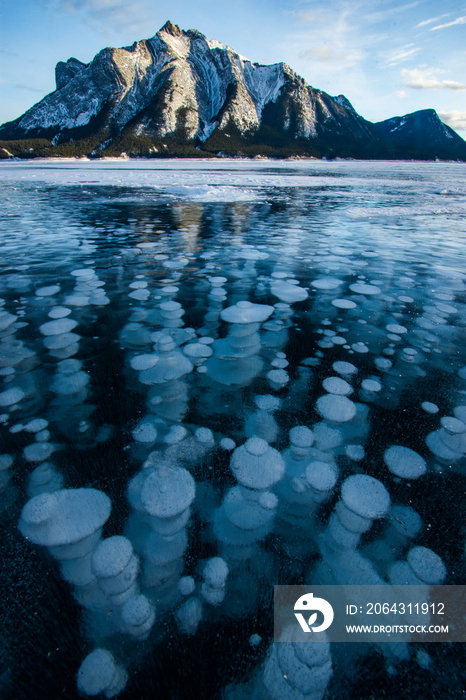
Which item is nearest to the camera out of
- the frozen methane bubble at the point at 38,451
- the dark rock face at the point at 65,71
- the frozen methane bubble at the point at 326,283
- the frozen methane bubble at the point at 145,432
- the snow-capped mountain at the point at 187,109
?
the frozen methane bubble at the point at 38,451

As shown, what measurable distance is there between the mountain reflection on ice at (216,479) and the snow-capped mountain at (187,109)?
492 ft

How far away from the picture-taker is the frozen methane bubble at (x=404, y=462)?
5.90 feet

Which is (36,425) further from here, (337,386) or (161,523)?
(337,386)

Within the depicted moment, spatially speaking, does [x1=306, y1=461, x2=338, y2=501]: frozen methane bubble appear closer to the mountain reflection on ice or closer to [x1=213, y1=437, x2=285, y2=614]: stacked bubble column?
the mountain reflection on ice

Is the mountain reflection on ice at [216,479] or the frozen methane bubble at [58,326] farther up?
the frozen methane bubble at [58,326]

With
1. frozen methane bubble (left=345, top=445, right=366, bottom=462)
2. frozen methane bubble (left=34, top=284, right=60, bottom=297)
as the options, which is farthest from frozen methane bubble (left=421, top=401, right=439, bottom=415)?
frozen methane bubble (left=34, top=284, right=60, bottom=297)

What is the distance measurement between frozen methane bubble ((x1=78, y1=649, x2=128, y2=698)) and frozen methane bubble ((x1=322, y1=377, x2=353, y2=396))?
1899mm

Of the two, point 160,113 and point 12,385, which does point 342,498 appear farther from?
point 160,113

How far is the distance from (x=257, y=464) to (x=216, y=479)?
26cm

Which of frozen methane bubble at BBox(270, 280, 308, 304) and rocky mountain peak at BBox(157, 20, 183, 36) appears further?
rocky mountain peak at BBox(157, 20, 183, 36)

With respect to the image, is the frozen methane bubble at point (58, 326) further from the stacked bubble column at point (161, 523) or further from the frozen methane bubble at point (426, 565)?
the frozen methane bubble at point (426, 565)

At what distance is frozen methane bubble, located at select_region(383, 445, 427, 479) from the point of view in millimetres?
1798

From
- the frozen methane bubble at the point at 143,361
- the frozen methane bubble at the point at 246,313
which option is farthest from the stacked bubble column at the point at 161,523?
the frozen methane bubble at the point at 246,313

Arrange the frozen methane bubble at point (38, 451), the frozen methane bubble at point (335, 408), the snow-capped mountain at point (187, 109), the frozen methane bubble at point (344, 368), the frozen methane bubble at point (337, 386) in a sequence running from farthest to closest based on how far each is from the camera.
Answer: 1. the snow-capped mountain at point (187, 109)
2. the frozen methane bubble at point (344, 368)
3. the frozen methane bubble at point (337, 386)
4. the frozen methane bubble at point (335, 408)
5. the frozen methane bubble at point (38, 451)
